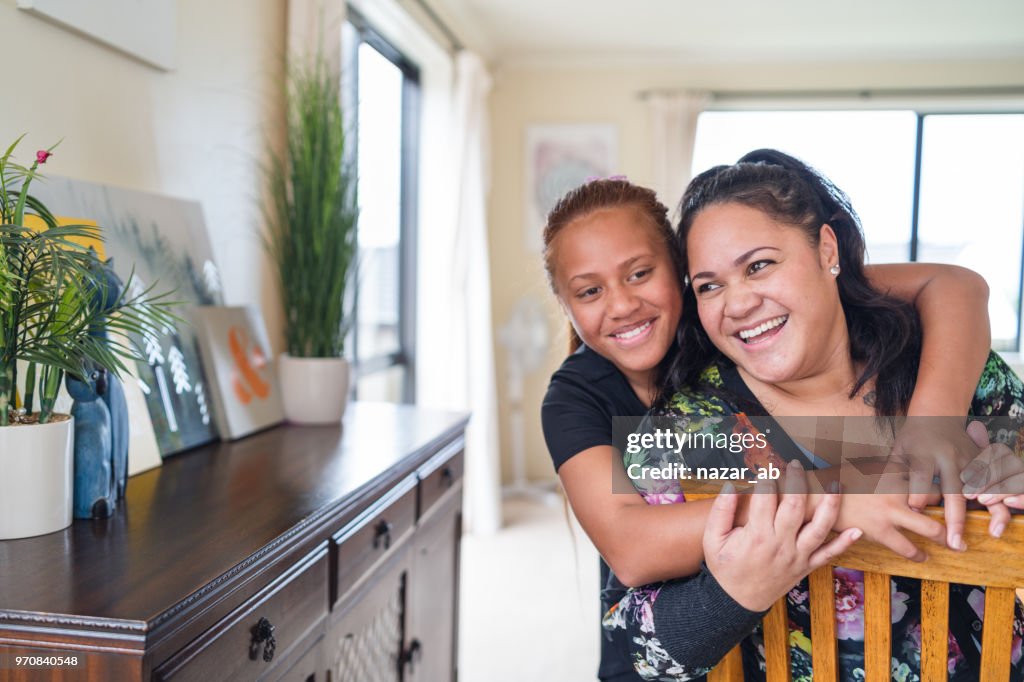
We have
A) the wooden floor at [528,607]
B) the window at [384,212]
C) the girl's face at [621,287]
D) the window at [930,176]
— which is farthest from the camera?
the window at [930,176]

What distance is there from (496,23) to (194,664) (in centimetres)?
416

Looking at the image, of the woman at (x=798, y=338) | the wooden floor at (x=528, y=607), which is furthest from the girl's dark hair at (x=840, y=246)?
the wooden floor at (x=528, y=607)

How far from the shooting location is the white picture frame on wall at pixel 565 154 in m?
5.18

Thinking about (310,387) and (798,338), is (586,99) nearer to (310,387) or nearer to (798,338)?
(310,387)

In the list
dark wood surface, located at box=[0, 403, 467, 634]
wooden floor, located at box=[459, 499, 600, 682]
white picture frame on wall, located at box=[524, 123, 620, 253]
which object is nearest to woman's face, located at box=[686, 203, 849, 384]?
dark wood surface, located at box=[0, 403, 467, 634]

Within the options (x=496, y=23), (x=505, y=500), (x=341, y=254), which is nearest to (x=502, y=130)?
(x=496, y=23)

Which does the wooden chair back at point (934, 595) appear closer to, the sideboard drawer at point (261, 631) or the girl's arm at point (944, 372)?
the girl's arm at point (944, 372)

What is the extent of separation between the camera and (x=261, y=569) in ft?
3.46

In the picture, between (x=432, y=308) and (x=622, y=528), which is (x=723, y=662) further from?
(x=432, y=308)

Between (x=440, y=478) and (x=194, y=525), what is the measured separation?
96 centimetres

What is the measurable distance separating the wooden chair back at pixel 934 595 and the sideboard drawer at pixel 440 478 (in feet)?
3.82

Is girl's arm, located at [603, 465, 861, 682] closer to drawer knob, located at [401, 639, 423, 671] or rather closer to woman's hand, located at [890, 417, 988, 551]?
woman's hand, located at [890, 417, 988, 551]

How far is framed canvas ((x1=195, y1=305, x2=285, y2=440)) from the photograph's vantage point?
1714 mm

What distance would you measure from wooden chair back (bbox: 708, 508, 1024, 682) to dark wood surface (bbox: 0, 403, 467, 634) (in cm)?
66
